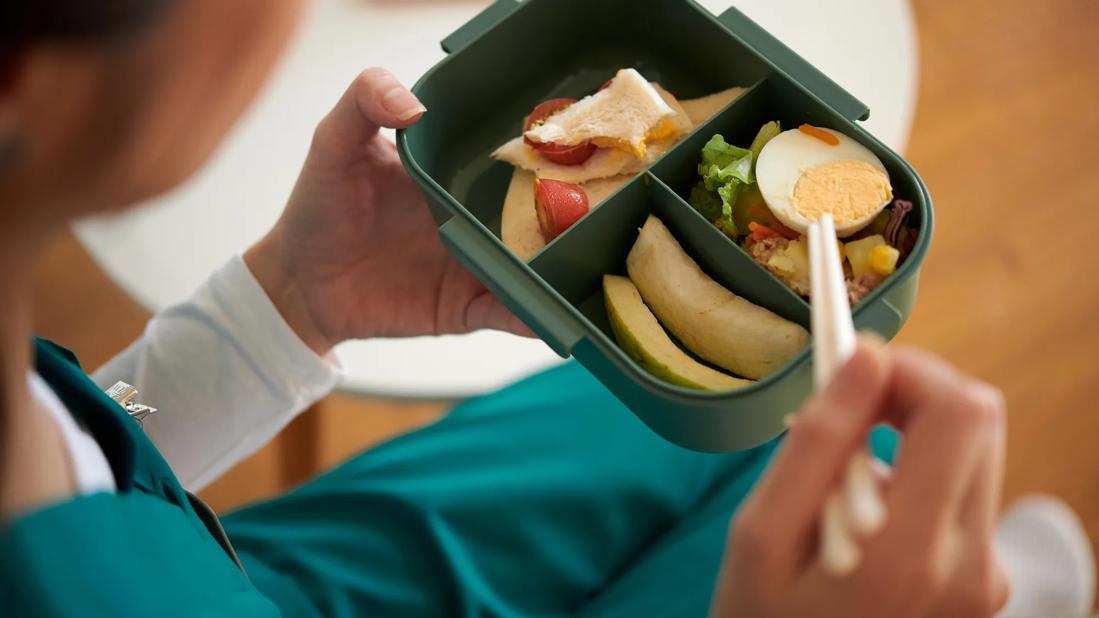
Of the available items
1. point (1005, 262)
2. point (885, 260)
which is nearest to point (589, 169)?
point (885, 260)

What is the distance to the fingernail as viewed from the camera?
0.77 meters

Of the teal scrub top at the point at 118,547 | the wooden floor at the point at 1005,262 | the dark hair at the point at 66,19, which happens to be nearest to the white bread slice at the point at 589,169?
the teal scrub top at the point at 118,547

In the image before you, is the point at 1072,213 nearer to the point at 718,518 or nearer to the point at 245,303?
the point at 718,518

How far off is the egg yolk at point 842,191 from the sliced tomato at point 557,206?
0.55 ft

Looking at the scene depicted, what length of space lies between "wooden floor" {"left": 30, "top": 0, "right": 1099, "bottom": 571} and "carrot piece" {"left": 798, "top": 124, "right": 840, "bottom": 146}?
2.98ft

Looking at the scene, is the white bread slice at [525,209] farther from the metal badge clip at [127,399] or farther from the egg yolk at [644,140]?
the metal badge clip at [127,399]

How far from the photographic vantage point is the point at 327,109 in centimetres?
108

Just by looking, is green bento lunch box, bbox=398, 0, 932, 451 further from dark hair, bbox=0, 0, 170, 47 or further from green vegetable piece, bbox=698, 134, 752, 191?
dark hair, bbox=0, 0, 170, 47

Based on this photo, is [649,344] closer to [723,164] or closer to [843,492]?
[723,164]

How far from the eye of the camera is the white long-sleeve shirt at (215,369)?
0.86 meters

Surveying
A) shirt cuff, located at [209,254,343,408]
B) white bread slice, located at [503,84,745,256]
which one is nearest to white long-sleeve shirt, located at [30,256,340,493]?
shirt cuff, located at [209,254,343,408]

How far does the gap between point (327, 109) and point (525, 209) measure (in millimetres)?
334

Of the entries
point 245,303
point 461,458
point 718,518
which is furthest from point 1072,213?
point 245,303

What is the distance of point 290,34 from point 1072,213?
1.56 m
